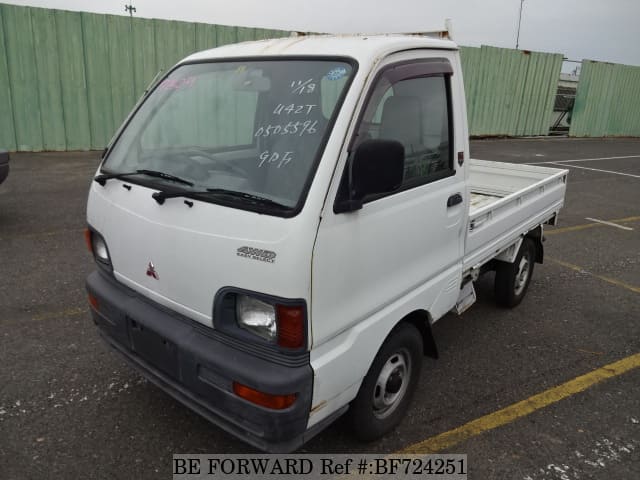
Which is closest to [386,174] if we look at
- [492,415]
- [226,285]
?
[226,285]

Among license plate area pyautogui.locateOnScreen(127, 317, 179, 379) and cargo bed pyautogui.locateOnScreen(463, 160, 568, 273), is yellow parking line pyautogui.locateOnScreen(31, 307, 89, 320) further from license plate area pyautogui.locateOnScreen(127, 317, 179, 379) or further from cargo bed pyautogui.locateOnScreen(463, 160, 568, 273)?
cargo bed pyautogui.locateOnScreen(463, 160, 568, 273)

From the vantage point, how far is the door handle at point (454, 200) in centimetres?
304

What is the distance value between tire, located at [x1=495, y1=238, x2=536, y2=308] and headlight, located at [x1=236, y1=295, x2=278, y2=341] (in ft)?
9.83

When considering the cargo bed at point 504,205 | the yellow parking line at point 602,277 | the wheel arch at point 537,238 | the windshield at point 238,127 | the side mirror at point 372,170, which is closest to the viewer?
the side mirror at point 372,170

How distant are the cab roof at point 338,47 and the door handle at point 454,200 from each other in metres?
0.85

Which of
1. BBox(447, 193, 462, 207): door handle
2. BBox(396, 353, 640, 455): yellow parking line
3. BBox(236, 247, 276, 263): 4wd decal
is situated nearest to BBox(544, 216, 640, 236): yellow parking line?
BBox(396, 353, 640, 455): yellow parking line

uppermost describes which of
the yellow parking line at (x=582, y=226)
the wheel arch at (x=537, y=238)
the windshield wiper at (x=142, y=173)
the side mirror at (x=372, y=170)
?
the side mirror at (x=372, y=170)

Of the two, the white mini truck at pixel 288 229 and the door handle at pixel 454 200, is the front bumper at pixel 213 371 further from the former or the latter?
the door handle at pixel 454 200

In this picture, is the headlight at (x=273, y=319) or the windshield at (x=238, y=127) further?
the windshield at (x=238, y=127)

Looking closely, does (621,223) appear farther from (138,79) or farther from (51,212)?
(138,79)

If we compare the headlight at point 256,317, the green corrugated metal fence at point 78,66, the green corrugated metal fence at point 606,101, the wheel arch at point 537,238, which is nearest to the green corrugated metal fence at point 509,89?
the green corrugated metal fence at point 606,101

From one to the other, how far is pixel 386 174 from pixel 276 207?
505 millimetres

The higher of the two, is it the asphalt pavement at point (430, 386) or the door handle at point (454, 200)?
the door handle at point (454, 200)

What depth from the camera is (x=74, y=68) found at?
445 inches
